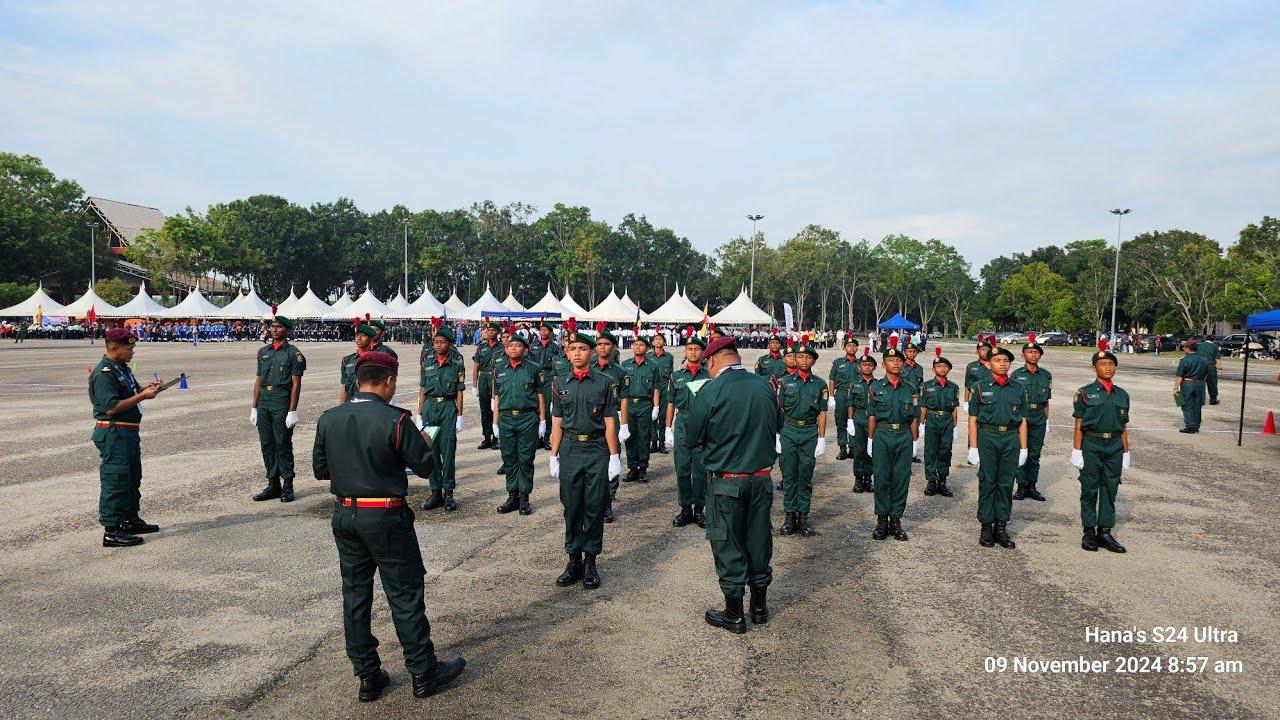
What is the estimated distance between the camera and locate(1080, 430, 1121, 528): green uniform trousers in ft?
21.4

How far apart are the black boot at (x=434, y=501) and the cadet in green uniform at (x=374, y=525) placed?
4.00 m

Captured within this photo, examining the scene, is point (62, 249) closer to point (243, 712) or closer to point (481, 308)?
point (481, 308)

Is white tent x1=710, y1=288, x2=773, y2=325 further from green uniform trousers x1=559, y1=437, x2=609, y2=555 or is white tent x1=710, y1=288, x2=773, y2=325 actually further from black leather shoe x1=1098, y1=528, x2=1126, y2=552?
green uniform trousers x1=559, y1=437, x2=609, y2=555

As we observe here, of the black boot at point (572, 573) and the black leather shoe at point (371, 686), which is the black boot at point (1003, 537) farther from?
the black leather shoe at point (371, 686)

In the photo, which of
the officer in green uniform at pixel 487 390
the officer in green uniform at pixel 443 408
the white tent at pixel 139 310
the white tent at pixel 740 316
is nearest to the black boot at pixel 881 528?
the officer in green uniform at pixel 443 408

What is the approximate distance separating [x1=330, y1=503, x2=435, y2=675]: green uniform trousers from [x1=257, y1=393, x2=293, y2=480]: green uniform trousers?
490 cm

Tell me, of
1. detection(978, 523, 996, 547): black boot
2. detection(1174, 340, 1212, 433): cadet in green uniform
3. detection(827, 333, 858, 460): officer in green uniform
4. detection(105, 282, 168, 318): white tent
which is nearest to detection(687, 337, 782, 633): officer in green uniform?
detection(978, 523, 996, 547): black boot

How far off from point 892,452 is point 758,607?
2763 millimetres

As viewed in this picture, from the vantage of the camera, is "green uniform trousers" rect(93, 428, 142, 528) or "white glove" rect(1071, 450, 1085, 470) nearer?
"green uniform trousers" rect(93, 428, 142, 528)

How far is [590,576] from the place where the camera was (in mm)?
5582

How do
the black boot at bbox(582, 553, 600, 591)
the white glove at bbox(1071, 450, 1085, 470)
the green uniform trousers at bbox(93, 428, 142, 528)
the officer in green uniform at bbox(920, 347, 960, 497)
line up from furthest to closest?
the officer in green uniform at bbox(920, 347, 960, 497) < the white glove at bbox(1071, 450, 1085, 470) < the green uniform trousers at bbox(93, 428, 142, 528) < the black boot at bbox(582, 553, 600, 591)

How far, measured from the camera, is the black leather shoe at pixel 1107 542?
21.5 feet

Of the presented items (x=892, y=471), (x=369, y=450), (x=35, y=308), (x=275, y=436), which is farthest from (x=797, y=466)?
(x=35, y=308)

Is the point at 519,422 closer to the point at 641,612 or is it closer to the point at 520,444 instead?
the point at 520,444
